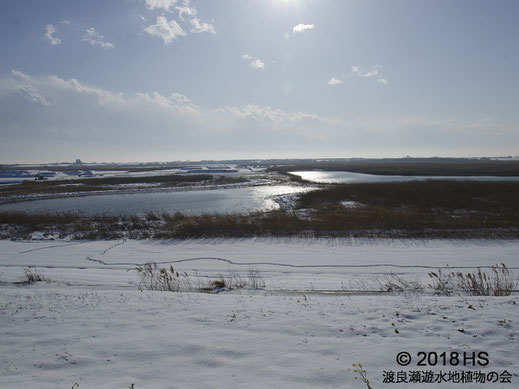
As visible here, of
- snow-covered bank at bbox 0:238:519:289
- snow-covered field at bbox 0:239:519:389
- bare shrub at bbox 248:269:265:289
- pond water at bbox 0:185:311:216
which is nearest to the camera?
snow-covered field at bbox 0:239:519:389

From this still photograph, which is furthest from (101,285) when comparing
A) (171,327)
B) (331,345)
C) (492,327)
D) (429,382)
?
(492,327)

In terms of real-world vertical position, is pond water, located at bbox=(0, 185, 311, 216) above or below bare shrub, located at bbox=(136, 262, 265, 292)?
above

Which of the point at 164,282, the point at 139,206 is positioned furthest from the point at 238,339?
the point at 139,206

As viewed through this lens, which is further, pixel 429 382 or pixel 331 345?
pixel 331 345

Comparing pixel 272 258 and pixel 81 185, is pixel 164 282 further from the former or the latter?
pixel 81 185

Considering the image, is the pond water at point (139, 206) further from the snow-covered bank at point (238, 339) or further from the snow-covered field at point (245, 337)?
the snow-covered bank at point (238, 339)

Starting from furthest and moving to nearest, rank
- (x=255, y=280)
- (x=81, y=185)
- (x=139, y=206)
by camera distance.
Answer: (x=81, y=185) < (x=139, y=206) < (x=255, y=280)

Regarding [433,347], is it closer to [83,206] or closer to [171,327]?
[171,327]

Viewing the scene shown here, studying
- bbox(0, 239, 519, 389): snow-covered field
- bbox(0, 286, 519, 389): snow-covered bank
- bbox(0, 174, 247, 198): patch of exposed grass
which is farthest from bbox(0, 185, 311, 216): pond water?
bbox(0, 286, 519, 389): snow-covered bank

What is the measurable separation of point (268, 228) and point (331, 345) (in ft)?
45.2

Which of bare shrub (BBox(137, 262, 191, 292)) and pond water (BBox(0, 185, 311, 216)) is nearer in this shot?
bare shrub (BBox(137, 262, 191, 292))

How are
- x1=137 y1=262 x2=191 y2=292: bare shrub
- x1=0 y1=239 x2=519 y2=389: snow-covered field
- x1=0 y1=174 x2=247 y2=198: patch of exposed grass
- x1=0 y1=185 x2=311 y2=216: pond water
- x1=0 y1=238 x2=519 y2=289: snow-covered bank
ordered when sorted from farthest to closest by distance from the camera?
x1=0 y1=174 x2=247 y2=198: patch of exposed grass
x1=0 y1=185 x2=311 y2=216: pond water
x1=0 y1=238 x2=519 y2=289: snow-covered bank
x1=137 y1=262 x2=191 y2=292: bare shrub
x1=0 y1=239 x2=519 y2=389: snow-covered field

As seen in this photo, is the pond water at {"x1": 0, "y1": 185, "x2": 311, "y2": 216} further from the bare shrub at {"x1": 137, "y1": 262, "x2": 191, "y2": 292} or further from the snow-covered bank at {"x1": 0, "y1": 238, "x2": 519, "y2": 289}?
the bare shrub at {"x1": 137, "y1": 262, "x2": 191, "y2": 292}

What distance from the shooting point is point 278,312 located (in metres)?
5.78
